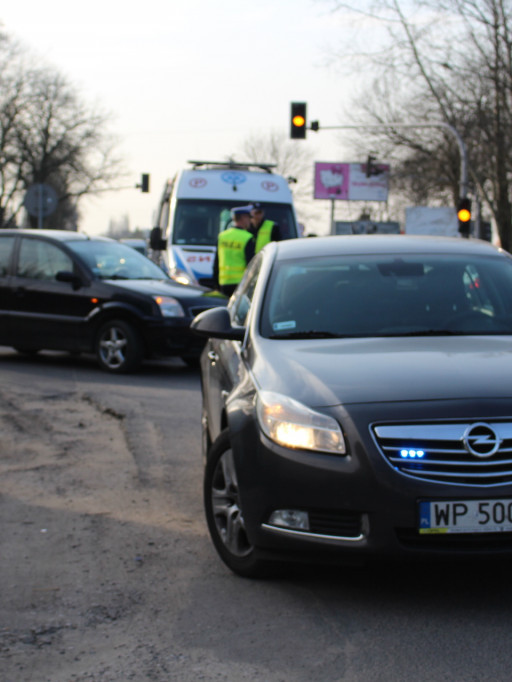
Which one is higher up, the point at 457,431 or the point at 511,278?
the point at 511,278

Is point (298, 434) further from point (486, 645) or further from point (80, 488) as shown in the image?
point (80, 488)

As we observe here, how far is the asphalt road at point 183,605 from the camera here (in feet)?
11.6

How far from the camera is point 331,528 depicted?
13.4ft


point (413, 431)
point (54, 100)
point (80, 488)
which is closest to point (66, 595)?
point (413, 431)

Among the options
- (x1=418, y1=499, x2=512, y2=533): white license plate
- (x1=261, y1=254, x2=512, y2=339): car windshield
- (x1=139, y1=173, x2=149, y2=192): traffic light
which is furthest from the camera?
(x1=139, y1=173, x2=149, y2=192): traffic light

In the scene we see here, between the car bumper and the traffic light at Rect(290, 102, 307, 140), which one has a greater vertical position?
the traffic light at Rect(290, 102, 307, 140)

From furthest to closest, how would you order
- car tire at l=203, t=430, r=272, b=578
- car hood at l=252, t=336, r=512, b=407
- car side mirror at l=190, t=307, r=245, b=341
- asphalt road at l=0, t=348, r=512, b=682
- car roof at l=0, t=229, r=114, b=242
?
car roof at l=0, t=229, r=114, b=242 → car side mirror at l=190, t=307, r=245, b=341 → car tire at l=203, t=430, r=272, b=578 → car hood at l=252, t=336, r=512, b=407 → asphalt road at l=0, t=348, r=512, b=682

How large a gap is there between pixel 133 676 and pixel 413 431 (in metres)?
1.32

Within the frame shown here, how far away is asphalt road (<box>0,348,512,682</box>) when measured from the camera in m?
3.55

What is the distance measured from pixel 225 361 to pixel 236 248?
23.4 feet

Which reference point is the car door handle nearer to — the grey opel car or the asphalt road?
the grey opel car

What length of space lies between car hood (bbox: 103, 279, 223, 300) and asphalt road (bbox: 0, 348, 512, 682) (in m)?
5.80

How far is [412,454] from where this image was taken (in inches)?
156

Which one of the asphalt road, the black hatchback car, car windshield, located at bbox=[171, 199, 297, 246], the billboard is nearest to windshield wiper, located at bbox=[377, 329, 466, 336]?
the asphalt road
